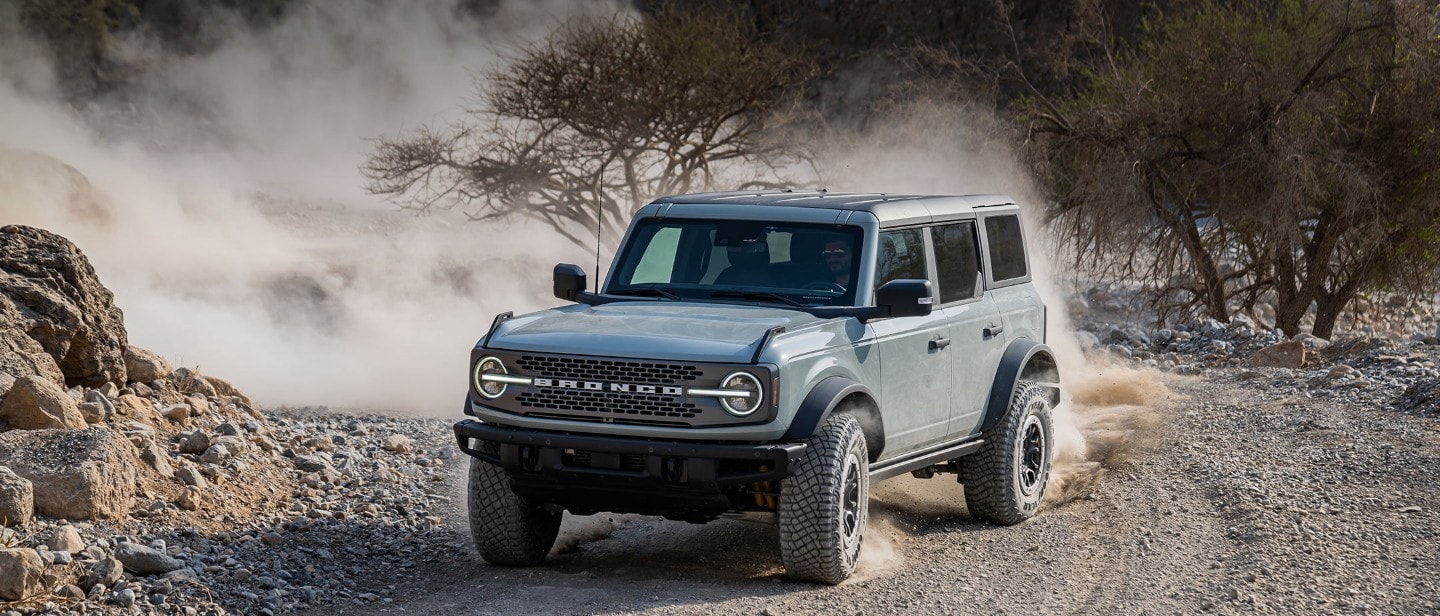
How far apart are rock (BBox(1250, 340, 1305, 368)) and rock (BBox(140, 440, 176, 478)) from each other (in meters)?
12.8

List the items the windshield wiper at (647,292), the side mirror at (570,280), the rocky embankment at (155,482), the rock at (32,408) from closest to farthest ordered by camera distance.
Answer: the rocky embankment at (155,482)
the windshield wiper at (647,292)
the side mirror at (570,280)
the rock at (32,408)

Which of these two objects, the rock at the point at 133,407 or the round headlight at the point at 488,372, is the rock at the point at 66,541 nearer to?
the round headlight at the point at 488,372

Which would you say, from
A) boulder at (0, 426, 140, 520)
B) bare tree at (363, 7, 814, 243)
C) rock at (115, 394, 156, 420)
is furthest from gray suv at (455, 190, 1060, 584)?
bare tree at (363, 7, 814, 243)

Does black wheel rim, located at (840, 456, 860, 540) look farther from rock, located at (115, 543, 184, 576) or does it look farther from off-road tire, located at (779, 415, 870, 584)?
rock, located at (115, 543, 184, 576)

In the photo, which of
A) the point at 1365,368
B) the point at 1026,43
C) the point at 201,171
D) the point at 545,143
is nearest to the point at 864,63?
the point at 1026,43

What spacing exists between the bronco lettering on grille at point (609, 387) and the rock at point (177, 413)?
3.85m

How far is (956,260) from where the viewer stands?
9.03 metres

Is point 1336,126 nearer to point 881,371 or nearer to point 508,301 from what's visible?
point 508,301

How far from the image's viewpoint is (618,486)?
23.5 feet

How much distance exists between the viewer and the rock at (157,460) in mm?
8742

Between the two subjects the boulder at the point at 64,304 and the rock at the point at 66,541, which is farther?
the boulder at the point at 64,304

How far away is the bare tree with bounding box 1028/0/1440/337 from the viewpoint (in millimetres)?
21359

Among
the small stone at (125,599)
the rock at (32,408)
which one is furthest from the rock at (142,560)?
the rock at (32,408)

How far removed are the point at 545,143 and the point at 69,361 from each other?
57.0 ft
